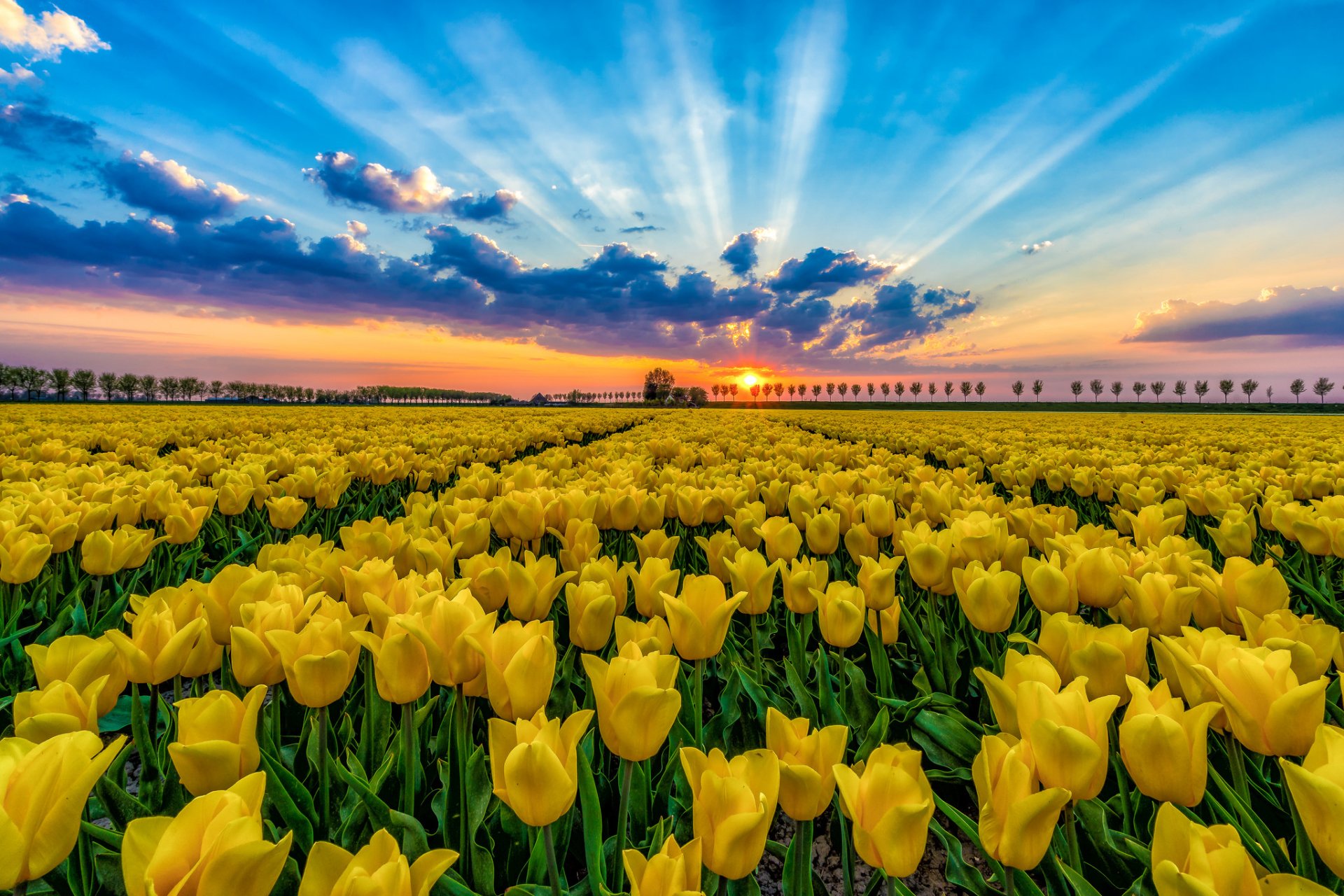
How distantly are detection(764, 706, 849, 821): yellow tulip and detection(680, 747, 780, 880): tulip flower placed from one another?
30 mm

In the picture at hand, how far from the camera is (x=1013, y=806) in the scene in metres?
1.00

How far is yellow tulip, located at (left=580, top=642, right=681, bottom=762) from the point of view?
1202 mm

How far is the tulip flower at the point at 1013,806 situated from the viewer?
97 centimetres

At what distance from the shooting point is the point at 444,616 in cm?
149

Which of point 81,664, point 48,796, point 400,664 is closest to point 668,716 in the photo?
point 400,664

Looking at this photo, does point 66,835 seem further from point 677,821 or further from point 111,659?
point 677,821

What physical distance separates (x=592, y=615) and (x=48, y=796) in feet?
3.72

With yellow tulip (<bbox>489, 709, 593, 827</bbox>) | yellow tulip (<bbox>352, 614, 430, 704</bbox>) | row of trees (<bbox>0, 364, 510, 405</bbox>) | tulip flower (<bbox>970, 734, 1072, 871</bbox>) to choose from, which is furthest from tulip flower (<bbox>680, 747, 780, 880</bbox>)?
row of trees (<bbox>0, 364, 510, 405</bbox>)

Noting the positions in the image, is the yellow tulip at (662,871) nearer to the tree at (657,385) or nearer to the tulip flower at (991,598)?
the tulip flower at (991,598)

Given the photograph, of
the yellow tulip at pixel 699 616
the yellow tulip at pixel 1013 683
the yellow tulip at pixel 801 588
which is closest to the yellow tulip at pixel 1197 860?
the yellow tulip at pixel 1013 683

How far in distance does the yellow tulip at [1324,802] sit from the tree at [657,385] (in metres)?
142

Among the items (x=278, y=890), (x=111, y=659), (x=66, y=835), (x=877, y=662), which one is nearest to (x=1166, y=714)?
(x=877, y=662)

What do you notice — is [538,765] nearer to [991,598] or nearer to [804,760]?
[804,760]

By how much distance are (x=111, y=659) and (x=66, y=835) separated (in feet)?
2.04
